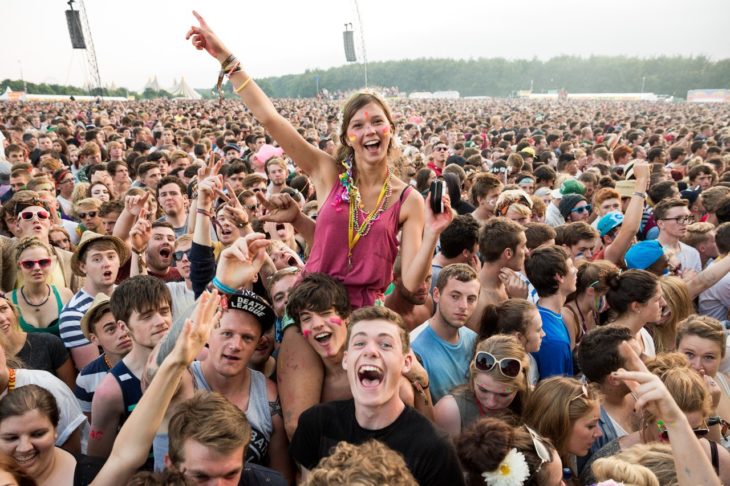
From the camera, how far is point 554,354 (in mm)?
3688

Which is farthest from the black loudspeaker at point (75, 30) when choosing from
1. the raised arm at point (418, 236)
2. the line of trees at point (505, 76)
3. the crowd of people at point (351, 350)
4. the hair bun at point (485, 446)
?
the line of trees at point (505, 76)

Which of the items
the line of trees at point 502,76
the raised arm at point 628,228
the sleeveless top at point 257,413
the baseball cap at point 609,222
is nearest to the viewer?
the sleeveless top at point 257,413

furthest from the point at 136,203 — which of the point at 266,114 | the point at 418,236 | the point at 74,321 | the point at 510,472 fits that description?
the point at 510,472

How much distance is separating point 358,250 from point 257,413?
0.92m

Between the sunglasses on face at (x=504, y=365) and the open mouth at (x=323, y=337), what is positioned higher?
the open mouth at (x=323, y=337)

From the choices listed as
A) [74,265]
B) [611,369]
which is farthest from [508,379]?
[74,265]

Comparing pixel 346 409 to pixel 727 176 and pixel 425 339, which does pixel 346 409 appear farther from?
pixel 727 176

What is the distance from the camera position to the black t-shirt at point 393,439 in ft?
7.18

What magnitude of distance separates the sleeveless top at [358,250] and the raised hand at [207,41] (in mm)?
982

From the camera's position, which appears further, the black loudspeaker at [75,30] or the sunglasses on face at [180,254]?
the black loudspeaker at [75,30]

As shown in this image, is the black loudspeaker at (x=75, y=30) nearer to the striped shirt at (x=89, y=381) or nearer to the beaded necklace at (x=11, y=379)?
the striped shirt at (x=89, y=381)

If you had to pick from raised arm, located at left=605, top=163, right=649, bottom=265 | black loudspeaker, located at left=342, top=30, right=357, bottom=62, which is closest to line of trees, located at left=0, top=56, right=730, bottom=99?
black loudspeaker, located at left=342, top=30, right=357, bottom=62

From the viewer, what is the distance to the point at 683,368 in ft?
9.64

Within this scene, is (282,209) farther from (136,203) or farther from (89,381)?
(136,203)
